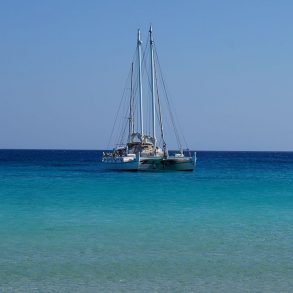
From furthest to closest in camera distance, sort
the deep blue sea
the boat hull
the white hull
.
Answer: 1. the boat hull
2. the white hull
3. the deep blue sea

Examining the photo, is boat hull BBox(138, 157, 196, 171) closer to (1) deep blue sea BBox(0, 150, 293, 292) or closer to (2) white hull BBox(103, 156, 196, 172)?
(2) white hull BBox(103, 156, 196, 172)

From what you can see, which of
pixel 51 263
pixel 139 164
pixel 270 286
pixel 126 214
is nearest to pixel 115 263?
pixel 51 263

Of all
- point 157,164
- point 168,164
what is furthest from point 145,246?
point 168,164

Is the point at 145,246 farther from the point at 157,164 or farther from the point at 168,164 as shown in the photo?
the point at 168,164

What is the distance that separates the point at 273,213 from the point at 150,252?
989cm

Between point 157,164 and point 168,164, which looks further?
point 168,164

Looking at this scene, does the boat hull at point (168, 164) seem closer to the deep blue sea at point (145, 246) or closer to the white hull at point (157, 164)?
the white hull at point (157, 164)

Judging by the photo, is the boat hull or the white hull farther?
the boat hull

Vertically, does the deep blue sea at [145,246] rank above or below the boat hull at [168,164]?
below

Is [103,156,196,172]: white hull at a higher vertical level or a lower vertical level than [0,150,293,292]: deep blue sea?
higher

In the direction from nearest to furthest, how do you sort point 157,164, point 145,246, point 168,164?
point 145,246
point 157,164
point 168,164

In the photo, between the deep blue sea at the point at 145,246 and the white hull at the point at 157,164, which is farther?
the white hull at the point at 157,164

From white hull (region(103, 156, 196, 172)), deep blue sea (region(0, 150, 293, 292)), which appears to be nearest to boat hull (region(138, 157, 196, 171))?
white hull (region(103, 156, 196, 172))

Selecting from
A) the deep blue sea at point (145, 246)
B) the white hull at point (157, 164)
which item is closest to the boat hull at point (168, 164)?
the white hull at point (157, 164)
